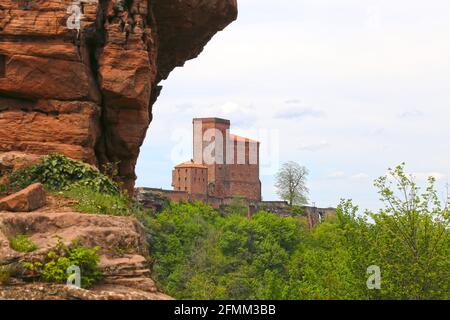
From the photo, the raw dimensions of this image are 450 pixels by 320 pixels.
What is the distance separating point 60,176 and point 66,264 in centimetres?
369

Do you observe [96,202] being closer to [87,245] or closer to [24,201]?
[24,201]

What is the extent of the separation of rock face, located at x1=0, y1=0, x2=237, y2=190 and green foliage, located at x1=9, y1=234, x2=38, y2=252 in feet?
13.1

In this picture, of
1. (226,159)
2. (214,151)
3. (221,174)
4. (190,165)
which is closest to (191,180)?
(190,165)

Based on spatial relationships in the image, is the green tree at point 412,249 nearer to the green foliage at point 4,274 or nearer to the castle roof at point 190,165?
the green foliage at point 4,274

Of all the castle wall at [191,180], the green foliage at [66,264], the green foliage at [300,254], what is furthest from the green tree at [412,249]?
the castle wall at [191,180]

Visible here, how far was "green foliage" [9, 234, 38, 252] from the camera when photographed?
9.48 meters

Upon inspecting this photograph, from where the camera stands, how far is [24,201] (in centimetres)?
1116

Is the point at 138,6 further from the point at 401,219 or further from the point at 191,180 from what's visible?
the point at 191,180

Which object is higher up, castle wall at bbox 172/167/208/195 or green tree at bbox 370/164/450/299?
castle wall at bbox 172/167/208/195

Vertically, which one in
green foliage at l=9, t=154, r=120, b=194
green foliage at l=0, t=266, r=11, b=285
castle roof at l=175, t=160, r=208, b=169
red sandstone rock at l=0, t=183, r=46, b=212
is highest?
castle roof at l=175, t=160, r=208, b=169

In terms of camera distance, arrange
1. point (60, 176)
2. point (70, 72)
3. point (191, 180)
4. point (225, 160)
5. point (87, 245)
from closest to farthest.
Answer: point (87, 245)
point (60, 176)
point (70, 72)
point (191, 180)
point (225, 160)

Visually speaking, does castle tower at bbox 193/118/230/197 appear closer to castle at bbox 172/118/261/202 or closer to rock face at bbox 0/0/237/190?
castle at bbox 172/118/261/202

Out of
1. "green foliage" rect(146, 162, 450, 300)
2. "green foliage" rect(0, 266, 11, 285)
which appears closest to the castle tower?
"green foliage" rect(146, 162, 450, 300)
